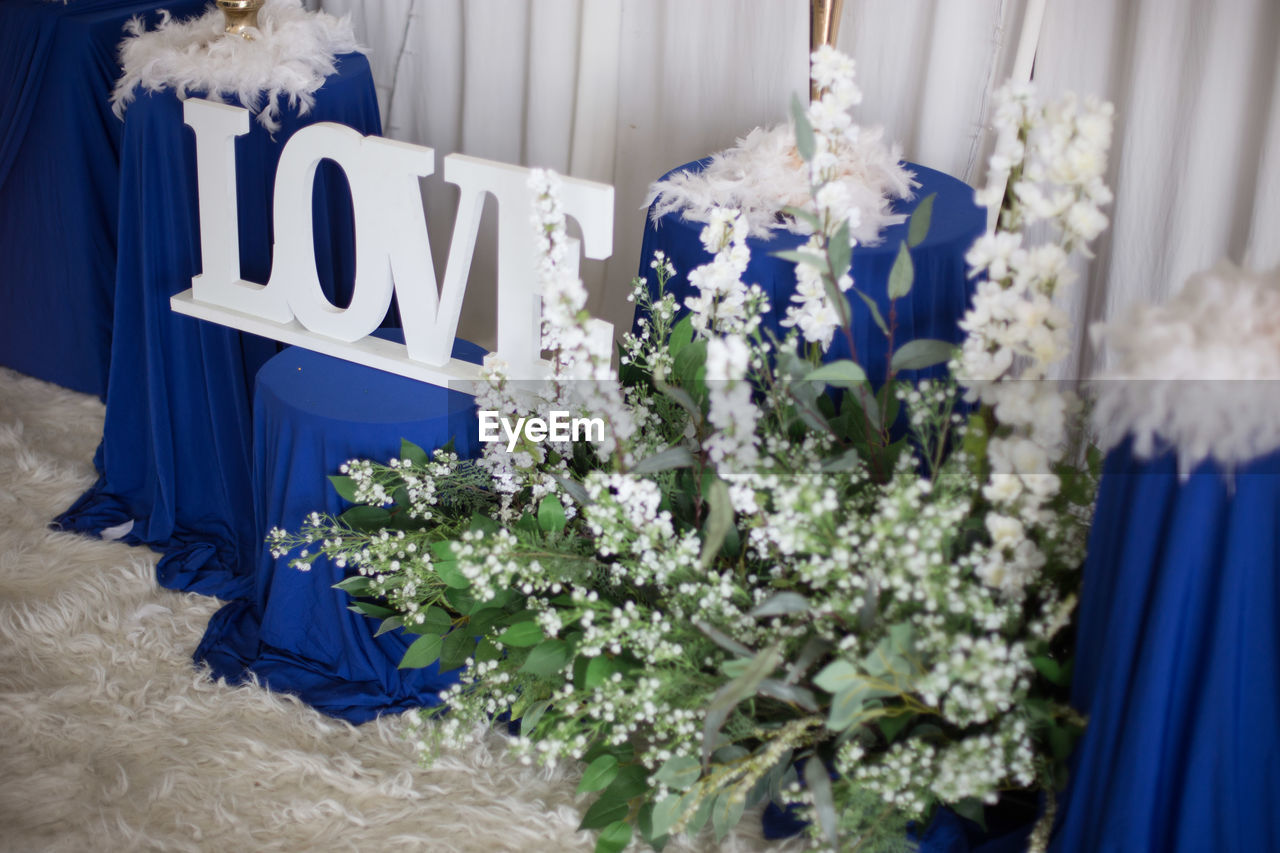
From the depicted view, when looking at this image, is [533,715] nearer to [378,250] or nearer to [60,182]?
[378,250]

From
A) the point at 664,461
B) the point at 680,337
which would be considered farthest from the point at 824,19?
the point at 664,461

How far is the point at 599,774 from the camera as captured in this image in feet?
4.65

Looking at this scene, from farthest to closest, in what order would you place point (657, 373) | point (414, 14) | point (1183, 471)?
point (414, 14)
point (657, 373)
point (1183, 471)

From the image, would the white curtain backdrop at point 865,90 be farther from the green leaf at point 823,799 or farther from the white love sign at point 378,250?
the green leaf at point 823,799

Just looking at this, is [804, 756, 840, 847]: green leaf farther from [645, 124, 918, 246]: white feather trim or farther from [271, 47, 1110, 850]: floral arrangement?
[645, 124, 918, 246]: white feather trim

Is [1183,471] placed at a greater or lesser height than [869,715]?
greater

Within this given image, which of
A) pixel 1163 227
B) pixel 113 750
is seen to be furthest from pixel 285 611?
pixel 1163 227

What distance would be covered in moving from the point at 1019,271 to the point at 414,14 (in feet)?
6.74

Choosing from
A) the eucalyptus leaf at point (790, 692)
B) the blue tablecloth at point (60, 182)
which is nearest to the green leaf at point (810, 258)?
the eucalyptus leaf at point (790, 692)

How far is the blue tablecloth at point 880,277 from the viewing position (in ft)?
5.21

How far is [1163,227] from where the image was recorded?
6.68 ft

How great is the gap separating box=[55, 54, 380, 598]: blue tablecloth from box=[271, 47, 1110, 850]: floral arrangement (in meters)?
0.51

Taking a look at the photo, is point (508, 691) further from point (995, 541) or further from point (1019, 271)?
point (1019, 271)

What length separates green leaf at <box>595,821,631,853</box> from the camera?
1.38m
